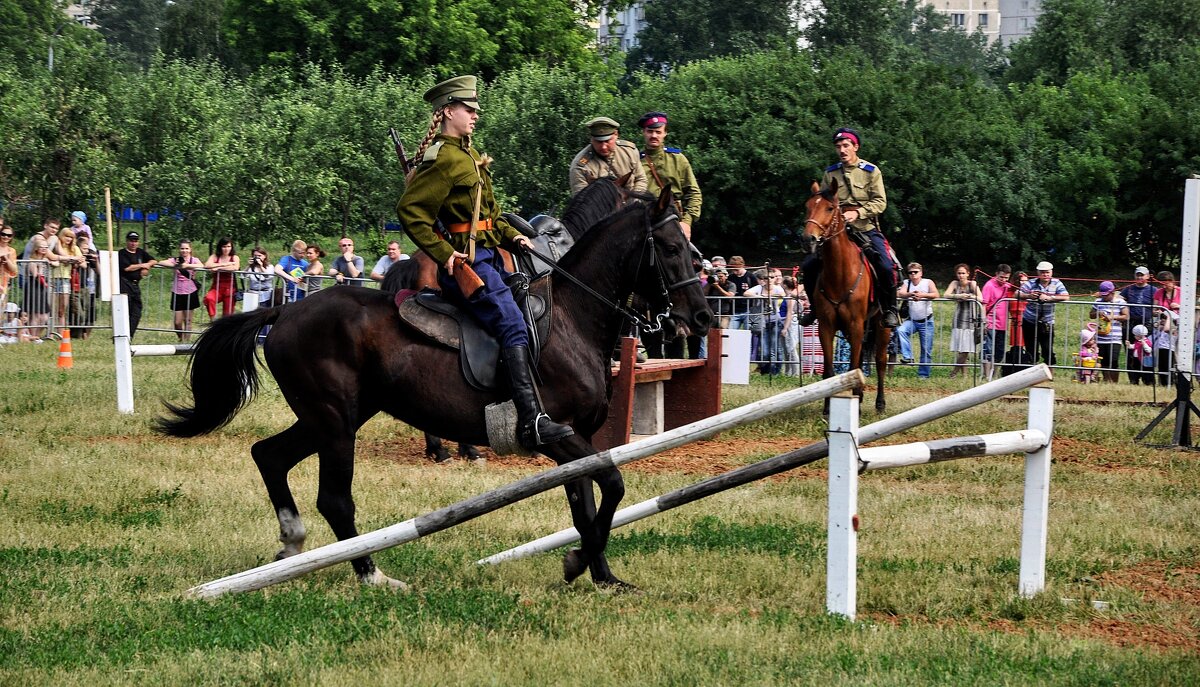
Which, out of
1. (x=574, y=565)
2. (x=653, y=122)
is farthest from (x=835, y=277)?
(x=574, y=565)

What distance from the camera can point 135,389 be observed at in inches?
690

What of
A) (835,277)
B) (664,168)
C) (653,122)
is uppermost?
(653,122)

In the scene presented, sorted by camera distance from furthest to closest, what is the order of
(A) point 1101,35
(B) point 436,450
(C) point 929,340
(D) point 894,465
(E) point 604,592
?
(A) point 1101,35 → (C) point 929,340 → (B) point 436,450 → (E) point 604,592 → (D) point 894,465

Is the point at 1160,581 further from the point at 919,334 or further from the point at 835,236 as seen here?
the point at 919,334

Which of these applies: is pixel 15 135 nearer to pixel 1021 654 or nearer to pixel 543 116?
pixel 543 116

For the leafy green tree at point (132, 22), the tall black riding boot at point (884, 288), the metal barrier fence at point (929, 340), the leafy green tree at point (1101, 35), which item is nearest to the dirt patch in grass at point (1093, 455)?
the tall black riding boot at point (884, 288)

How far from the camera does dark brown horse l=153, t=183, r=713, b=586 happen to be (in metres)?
8.34

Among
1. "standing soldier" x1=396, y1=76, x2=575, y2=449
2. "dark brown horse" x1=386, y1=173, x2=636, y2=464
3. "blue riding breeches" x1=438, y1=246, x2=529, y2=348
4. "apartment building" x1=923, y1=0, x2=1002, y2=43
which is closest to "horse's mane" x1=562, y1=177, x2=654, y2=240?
"dark brown horse" x1=386, y1=173, x2=636, y2=464

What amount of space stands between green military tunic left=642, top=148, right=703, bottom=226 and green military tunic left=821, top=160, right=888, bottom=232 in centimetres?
203

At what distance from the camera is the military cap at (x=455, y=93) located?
837 cm

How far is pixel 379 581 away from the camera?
812 cm

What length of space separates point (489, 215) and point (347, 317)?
1.05 metres

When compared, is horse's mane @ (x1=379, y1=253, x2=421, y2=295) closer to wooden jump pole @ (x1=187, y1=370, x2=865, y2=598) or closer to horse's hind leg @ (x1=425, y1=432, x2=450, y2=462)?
horse's hind leg @ (x1=425, y1=432, x2=450, y2=462)

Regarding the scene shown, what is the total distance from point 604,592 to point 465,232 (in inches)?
88.4
